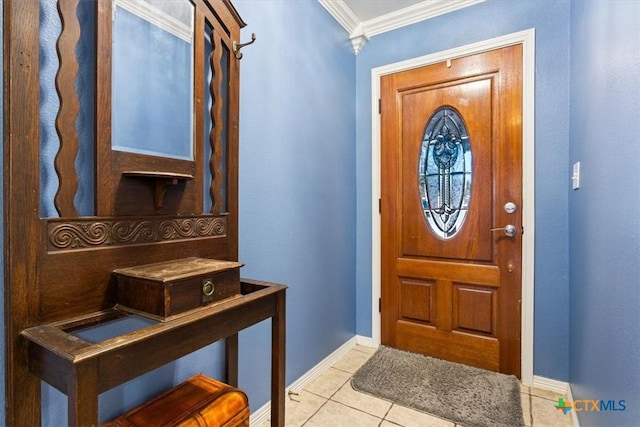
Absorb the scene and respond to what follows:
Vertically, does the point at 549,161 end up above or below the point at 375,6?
below

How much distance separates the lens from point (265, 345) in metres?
1.68

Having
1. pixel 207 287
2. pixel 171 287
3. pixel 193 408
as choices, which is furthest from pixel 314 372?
pixel 171 287

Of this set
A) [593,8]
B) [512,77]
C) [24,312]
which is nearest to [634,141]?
[593,8]

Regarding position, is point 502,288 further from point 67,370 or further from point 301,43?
point 67,370

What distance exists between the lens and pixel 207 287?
958 millimetres

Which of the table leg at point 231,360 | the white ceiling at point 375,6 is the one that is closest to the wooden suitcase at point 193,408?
the table leg at point 231,360

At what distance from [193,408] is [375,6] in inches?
104

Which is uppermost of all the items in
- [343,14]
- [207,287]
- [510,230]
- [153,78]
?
[343,14]

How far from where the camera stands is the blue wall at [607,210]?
884mm

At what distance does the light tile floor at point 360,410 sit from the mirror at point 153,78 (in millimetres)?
1469

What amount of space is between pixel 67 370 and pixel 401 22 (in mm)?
2771

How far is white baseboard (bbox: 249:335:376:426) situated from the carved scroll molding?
1.01 metres

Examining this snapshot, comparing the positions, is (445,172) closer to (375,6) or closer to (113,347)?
(375,6)

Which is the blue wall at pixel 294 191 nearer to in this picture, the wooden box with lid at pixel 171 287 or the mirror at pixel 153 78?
the mirror at pixel 153 78
